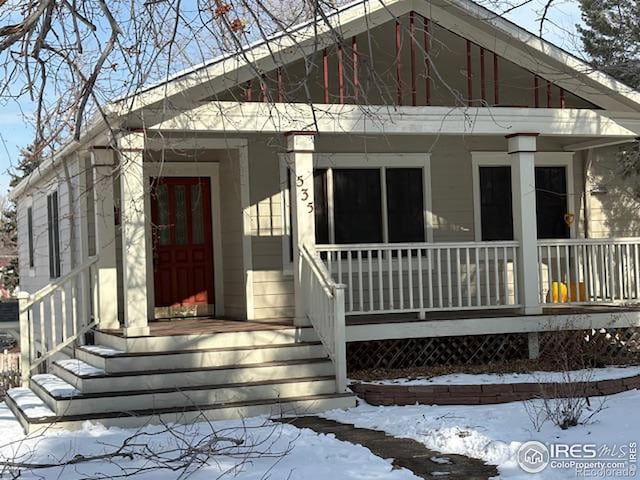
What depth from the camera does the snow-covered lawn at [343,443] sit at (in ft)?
20.9

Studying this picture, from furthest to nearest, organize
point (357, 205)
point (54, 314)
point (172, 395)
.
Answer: point (357, 205), point (54, 314), point (172, 395)

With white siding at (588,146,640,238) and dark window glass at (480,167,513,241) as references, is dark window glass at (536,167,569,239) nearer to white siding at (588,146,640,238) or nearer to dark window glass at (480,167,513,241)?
white siding at (588,146,640,238)

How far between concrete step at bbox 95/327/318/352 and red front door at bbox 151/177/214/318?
206 cm

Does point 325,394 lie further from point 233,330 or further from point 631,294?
point 631,294

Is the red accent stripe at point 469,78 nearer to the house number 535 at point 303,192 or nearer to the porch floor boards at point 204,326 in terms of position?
the house number 535 at point 303,192

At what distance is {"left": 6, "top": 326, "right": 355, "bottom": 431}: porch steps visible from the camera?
844 cm

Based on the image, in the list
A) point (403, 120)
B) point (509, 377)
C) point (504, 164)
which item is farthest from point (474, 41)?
point (509, 377)

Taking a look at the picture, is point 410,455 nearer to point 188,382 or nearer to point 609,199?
point 188,382

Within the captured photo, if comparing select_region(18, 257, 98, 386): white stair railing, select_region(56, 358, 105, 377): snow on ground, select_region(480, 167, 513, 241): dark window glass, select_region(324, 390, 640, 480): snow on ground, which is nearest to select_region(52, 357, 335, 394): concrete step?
select_region(56, 358, 105, 377): snow on ground

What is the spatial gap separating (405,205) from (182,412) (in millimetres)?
5578

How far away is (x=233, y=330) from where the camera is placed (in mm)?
9766

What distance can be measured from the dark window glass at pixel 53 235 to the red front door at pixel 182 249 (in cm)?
219

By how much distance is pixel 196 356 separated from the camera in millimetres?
9227

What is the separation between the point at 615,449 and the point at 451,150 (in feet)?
23.1
